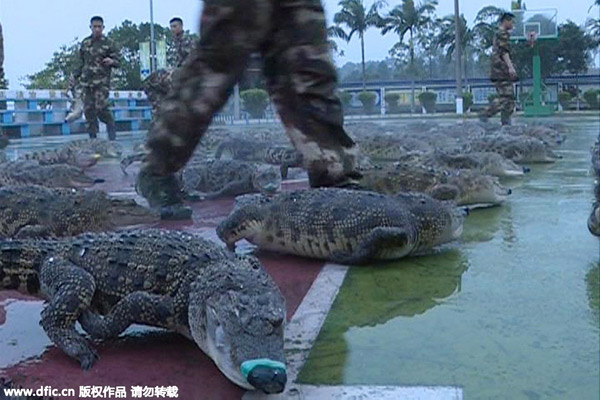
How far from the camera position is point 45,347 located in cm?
240

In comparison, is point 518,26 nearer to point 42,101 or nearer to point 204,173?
point 42,101

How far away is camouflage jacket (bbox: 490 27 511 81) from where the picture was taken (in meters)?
13.9

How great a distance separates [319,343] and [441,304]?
57 centimetres

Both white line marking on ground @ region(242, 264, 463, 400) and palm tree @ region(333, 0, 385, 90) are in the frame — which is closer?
white line marking on ground @ region(242, 264, 463, 400)

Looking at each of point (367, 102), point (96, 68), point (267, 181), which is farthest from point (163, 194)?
point (367, 102)

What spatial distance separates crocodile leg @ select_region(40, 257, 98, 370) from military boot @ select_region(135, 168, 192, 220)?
752 millimetres

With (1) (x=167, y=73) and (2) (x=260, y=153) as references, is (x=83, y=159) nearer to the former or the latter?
(2) (x=260, y=153)

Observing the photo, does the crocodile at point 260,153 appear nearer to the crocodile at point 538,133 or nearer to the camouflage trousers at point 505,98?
the crocodile at point 538,133

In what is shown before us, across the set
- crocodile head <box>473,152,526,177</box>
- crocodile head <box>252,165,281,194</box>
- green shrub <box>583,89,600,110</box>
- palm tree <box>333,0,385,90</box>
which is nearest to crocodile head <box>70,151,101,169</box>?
crocodile head <box>252,165,281,194</box>

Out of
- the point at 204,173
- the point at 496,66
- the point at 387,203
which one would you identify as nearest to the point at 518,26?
the point at 496,66

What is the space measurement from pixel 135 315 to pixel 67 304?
20cm

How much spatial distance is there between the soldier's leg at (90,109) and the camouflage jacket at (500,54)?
22.1ft

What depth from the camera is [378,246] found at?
3.42 m

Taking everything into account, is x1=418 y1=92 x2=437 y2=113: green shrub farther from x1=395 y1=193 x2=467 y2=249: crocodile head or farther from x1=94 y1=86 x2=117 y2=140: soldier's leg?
x1=395 y1=193 x2=467 y2=249: crocodile head
